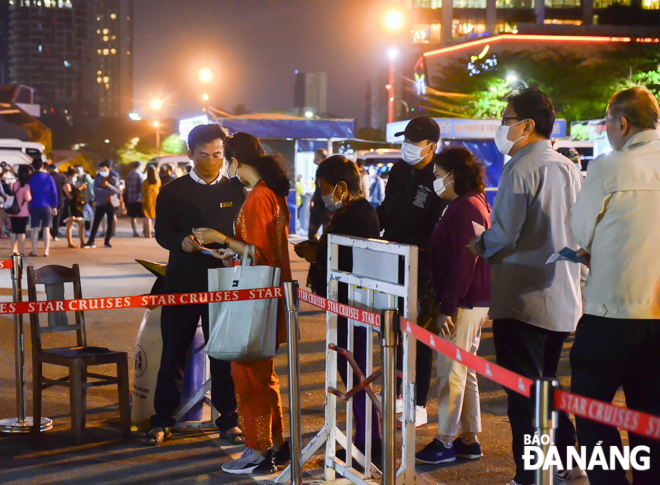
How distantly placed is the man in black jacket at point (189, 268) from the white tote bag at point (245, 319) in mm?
807

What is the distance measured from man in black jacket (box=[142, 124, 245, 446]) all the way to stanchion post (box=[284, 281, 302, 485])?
1.01 meters

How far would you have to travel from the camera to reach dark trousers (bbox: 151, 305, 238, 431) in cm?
534

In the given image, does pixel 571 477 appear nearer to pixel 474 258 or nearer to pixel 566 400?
pixel 474 258

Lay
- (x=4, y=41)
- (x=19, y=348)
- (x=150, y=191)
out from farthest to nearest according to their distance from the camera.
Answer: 1. (x=4, y=41)
2. (x=150, y=191)
3. (x=19, y=348)

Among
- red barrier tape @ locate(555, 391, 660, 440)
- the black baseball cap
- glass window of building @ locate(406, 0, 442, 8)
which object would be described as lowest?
red barrier tape @ locate(555, 391, 660, 440)

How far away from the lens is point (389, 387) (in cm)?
379

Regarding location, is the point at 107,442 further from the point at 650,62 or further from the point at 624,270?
the point at 650,62

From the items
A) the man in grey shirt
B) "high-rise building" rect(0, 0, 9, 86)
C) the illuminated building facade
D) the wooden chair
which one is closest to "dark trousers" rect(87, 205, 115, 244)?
the wooden chair

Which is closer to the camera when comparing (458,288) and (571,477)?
(571,477)

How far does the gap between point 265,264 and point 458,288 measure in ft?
3.76

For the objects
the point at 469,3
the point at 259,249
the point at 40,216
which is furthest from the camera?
the point at 469,3

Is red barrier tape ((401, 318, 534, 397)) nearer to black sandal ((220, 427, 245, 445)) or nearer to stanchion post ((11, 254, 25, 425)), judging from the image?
black sandal ((220, 427, 245, 445))

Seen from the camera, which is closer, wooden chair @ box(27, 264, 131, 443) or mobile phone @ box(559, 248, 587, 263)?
mobile phone @ box(559, 248, 587, 263)

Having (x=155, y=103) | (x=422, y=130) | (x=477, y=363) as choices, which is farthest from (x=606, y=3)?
(x=477, y=363)
